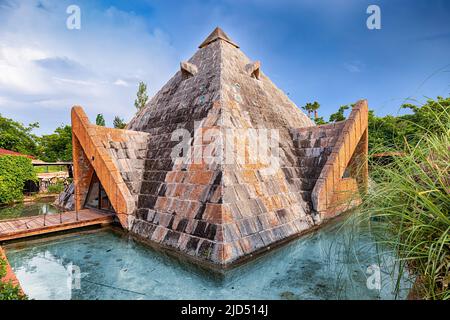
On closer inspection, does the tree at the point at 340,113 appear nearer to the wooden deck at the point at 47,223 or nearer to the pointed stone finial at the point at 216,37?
the pointed stone finial at the point at 216,37

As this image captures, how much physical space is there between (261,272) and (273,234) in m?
1.09

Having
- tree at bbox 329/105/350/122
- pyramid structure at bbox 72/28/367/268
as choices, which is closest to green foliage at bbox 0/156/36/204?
pyramid structure at bbox 72/28/367/268

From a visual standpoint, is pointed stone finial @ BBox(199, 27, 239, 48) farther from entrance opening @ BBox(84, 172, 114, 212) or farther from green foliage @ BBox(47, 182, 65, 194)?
green foliage @ BBox(47, 182, 65, 194)

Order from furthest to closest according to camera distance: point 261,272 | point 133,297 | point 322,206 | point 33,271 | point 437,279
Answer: point 322,206 → point 33,271 → point 261,272 → point 133,297 → point 437,279

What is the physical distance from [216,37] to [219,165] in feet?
22.6

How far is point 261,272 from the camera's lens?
12.5ft

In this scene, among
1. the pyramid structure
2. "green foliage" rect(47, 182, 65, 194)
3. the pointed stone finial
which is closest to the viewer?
the pyramid structure

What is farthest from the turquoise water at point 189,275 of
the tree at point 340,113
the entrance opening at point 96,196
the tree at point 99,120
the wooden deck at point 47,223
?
the tree at point 99,120

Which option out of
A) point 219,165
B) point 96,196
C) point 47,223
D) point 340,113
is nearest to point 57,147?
point 96,196

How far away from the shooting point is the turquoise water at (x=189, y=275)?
322 cm

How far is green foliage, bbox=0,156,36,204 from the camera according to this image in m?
11.1

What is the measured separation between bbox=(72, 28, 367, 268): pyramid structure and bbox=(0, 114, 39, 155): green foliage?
98.6 feet
